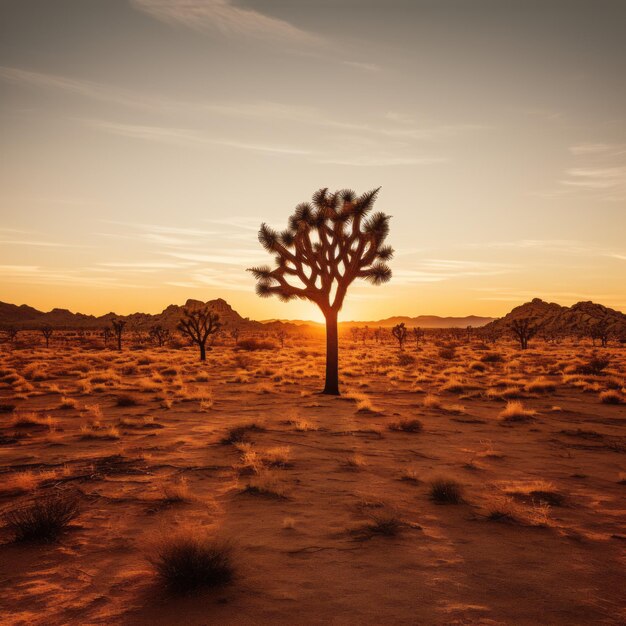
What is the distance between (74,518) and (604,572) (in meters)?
6.09

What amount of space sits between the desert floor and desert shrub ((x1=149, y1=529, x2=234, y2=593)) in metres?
0.12

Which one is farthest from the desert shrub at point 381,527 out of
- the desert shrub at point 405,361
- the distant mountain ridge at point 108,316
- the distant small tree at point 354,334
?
the distant mountain ridge at point 108,316

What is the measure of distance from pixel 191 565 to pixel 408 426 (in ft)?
26.6

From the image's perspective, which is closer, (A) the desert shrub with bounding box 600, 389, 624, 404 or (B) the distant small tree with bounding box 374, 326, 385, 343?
(A) the desert shrub with bounding box 600, 389, 624, 404

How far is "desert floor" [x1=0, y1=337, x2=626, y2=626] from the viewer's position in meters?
3.76

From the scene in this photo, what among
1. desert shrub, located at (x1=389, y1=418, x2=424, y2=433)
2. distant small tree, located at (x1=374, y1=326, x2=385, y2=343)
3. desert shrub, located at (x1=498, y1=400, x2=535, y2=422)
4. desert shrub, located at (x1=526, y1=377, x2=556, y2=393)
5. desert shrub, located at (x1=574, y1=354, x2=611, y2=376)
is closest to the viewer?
desert shrub, located at (x1=389, y1=418, x2=424, y2=433)

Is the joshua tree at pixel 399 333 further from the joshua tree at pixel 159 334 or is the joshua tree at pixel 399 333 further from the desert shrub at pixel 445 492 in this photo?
the desert shrub at pixel 445 492

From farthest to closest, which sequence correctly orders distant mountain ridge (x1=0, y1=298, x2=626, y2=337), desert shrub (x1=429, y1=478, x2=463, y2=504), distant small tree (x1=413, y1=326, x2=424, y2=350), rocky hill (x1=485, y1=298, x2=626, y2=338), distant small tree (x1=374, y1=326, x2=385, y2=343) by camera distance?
distant mountain ridge (x1=0, y1=298, x2=626, y2=337) < rocky hill (x1=485, y1=298, x2=626, y2=338) < distant small tree (x1=374, y1=326, x2=385, y2=343) < distant small tree (x1=413, y1=326, x2=424, y2=350) < desert shrub (x1=429, y1=478, x2=463, y2=504)

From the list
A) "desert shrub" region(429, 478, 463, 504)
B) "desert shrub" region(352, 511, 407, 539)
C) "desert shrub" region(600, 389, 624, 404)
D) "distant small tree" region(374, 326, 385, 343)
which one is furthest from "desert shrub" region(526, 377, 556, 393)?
"distant small tree" region(374, 326, 385, 343)

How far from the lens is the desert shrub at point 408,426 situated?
36.9 ft

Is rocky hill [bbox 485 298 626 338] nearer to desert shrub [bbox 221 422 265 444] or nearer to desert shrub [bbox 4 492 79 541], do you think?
desert shrub [bbox 221 422 265 444]

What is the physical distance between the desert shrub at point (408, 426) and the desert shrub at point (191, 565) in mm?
Answer: 7697

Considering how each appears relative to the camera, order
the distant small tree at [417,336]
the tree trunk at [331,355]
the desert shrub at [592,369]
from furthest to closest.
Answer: the distant small tree at [417,336], the desert shrub at [592,369], the tree trunk at [331,355]

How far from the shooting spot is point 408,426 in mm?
11258
